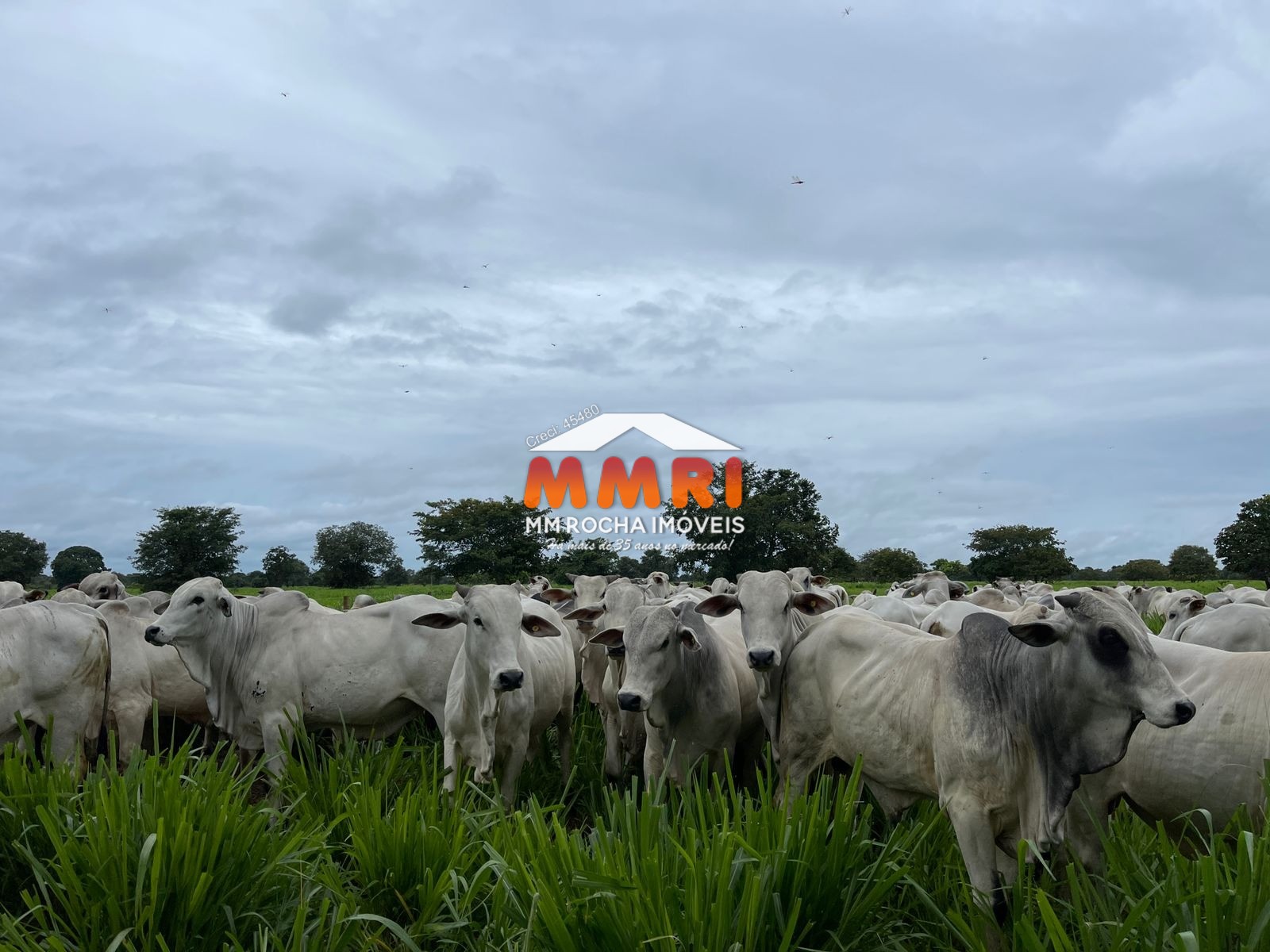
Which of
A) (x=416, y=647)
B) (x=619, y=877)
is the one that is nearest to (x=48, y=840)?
(x=619, y=877)

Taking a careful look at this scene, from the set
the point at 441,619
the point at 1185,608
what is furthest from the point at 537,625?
the point at 1185,608

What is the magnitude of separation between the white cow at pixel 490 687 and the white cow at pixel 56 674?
3146mm

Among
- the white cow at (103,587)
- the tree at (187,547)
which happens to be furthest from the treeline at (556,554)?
the white cow at (103,587)

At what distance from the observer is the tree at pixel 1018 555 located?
79000 millimetres

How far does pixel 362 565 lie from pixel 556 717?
7261 centimetres

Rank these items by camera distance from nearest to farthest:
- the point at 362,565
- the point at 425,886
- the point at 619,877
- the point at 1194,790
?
the point at 619,877 < the point at 425,886 < the point at 1194,790 < the point at 362,565

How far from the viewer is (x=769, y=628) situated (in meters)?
7.14

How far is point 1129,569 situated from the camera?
277 feet

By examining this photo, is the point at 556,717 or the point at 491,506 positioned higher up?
the point at 491,506

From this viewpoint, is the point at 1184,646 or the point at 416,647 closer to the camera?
the point at 1184,646

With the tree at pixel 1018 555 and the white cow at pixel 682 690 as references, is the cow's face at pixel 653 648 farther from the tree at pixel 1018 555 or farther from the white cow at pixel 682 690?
the tree at pixel 1018 555

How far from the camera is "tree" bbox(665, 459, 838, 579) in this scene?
6345 centimetres

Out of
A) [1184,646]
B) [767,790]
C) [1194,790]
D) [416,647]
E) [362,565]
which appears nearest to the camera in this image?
[767,790]

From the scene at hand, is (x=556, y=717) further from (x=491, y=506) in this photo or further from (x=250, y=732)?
(x=491, y=506)
